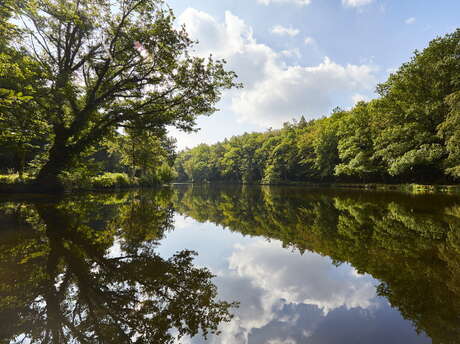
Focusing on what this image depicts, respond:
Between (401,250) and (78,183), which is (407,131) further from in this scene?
(78,183)

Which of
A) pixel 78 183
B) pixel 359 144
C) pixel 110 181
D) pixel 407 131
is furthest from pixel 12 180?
pixel 359 144

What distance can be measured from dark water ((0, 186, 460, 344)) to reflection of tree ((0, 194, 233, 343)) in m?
0.01

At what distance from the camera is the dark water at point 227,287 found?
2.14 meters

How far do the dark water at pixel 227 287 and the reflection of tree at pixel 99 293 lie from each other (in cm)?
1

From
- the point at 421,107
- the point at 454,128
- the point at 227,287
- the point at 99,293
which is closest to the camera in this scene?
the point at 99,293

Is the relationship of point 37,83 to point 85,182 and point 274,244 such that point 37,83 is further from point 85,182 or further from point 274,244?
point 274,244

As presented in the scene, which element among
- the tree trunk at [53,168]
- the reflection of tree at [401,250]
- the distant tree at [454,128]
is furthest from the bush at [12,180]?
the distant tree at [454,128]

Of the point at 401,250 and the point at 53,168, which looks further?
the point at 53,168

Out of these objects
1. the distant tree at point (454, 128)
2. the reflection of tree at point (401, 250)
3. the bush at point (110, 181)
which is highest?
the distant tree at point (454, 128)

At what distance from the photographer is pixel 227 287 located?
3.17 metres

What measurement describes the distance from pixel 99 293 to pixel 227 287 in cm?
155

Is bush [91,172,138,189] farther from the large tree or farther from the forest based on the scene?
the large tree

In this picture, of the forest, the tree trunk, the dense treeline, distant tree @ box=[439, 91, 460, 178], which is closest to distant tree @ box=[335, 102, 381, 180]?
the dense treeline

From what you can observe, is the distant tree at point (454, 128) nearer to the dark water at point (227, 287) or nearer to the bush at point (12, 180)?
the dark water at point (227, 287)
